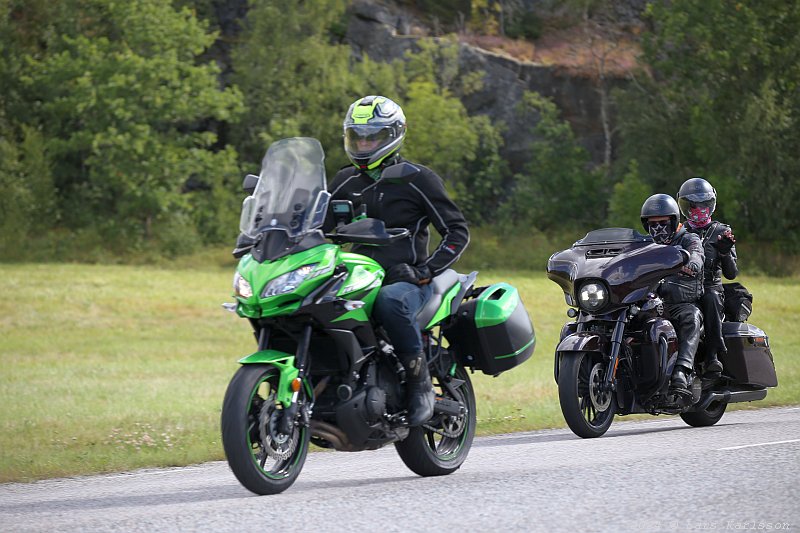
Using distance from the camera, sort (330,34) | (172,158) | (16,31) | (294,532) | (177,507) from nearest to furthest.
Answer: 1. (294,532)
2. (177,507)
3. (172,158)
4. (16,31)
5. (330,34)

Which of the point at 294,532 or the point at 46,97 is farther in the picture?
the point at 46,97

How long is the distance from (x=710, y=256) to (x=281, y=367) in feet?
19.5

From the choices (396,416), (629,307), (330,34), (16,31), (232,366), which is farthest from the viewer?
(330,34)

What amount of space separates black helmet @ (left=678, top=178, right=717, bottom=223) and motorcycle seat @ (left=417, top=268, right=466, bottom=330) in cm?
395

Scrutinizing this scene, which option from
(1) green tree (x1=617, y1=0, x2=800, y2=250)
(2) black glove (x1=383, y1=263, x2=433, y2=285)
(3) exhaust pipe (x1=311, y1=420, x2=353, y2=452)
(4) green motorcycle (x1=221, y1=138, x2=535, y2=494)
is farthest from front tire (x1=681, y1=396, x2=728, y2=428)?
(1) green tree (x1=617, y1=0, x2=800, y2=250)

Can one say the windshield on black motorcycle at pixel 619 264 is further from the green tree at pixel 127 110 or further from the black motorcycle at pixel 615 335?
the green tree at pixel 127 110

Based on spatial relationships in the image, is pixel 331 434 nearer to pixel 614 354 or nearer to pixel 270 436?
pixel 270 436

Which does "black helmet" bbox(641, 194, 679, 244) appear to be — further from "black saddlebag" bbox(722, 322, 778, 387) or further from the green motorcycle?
the green motorcycle

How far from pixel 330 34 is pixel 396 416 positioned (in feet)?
212

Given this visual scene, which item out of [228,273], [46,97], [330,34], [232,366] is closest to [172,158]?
[46,97]

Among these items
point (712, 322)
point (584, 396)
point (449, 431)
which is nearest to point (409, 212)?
point (449, 431)

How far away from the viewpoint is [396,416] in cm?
843

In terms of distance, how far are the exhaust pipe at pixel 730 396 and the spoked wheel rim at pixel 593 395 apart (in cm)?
116

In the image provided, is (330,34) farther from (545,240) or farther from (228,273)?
(228,273)
